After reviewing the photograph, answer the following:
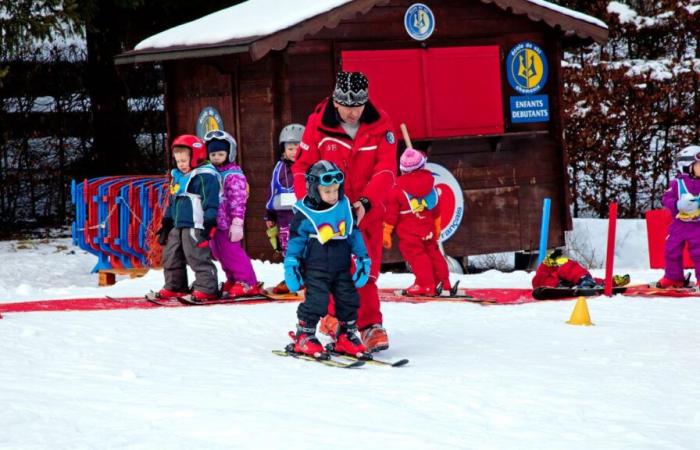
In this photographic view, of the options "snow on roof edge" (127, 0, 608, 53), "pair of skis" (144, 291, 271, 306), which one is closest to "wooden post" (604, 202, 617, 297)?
"pair of skis" (144, 291, 271, 306)

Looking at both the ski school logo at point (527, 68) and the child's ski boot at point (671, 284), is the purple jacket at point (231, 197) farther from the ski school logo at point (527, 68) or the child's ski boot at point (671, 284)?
the ski school logo at point (527, 68)

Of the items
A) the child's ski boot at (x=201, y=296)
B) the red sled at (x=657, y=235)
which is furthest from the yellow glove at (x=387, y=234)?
the red sled at (x=657, y=235)

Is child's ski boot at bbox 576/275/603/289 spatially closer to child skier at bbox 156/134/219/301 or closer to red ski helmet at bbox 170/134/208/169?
child skier at bbox 156/134/219/301

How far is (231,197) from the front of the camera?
35.6ft

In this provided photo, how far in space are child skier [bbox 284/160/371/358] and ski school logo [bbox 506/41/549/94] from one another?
8.64 meters

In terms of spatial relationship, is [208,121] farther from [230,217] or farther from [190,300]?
[190,300]

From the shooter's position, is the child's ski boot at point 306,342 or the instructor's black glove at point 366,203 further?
the instructor's black glove at point 366,203

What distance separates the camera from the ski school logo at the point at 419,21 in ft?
49.8

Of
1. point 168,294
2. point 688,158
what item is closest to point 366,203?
point 168,294

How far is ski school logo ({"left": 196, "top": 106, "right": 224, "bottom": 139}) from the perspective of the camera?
15.5m

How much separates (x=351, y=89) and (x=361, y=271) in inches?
44.6

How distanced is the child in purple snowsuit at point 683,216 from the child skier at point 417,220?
2105 millimetres

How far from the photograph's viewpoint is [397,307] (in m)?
10.4

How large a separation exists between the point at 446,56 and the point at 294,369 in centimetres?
863
